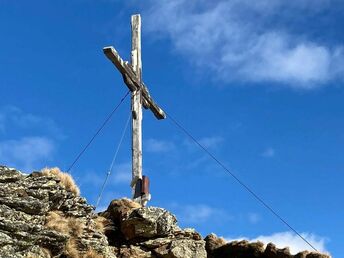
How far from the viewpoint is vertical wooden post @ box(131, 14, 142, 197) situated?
69.8ft

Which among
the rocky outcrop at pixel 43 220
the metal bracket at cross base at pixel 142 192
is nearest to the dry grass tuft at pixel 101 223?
the rocky outcrop at pixel 43 220

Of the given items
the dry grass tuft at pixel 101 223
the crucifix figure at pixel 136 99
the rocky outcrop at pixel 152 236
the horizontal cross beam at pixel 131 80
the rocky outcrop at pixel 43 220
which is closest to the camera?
the rocky outcrop at pixel 43 220

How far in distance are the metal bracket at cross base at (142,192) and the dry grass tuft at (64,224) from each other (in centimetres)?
382

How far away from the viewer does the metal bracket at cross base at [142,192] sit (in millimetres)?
20500

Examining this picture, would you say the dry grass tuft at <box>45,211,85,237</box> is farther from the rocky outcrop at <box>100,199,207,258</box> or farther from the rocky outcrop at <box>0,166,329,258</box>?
the rocky outcrop at <box>100,199,207,258</box>

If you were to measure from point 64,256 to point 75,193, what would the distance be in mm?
2637

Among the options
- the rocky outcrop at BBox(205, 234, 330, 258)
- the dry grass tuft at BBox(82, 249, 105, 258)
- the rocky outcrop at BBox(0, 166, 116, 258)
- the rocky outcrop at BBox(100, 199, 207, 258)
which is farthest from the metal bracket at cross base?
the dry grass tuft at BBox(82, 249, 105, 258)

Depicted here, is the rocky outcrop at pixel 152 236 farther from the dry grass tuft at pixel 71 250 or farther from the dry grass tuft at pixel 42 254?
the dry grass tuft at pixel 42 254

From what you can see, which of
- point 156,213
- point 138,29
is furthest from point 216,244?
point 138,29

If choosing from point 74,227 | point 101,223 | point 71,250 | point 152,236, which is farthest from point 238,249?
point 71,250

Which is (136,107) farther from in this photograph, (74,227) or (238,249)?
(74,227)

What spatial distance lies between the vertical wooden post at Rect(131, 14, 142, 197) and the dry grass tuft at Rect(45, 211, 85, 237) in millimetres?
4348

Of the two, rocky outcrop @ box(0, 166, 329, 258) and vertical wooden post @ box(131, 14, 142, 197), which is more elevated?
vertical wooden post @ box(131, 14, 142, 197)

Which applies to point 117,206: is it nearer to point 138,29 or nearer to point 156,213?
point 156,213
